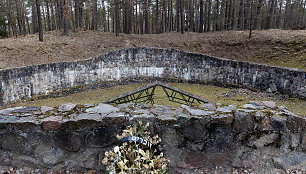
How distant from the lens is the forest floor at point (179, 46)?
535 inches

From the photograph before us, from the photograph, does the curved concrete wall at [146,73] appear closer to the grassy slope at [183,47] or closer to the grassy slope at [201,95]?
the grassy slope at [201,95]

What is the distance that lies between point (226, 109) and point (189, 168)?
45.9 inches

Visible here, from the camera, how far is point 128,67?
14875mm

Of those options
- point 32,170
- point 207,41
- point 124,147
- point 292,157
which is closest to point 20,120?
point 32,170

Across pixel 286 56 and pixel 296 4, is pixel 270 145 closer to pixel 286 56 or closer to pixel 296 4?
pixel 286 56

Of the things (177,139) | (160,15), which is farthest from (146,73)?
(160,15)

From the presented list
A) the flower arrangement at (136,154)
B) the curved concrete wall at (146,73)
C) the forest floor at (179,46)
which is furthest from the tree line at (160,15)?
the flower arrangement at (136,154)

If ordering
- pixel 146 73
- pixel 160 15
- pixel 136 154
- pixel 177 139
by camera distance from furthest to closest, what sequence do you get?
pixel 160 15, pixel 146 73, pixel 177 139, pixel 136 154

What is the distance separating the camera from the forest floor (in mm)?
13602

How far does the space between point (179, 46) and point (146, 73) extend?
18.5 ft

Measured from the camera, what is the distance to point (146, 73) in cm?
1526

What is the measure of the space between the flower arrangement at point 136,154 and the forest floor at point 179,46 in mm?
12242

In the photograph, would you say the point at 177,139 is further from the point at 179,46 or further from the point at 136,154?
the point at 179,46

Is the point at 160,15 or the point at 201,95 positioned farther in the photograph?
the point at 160,15
